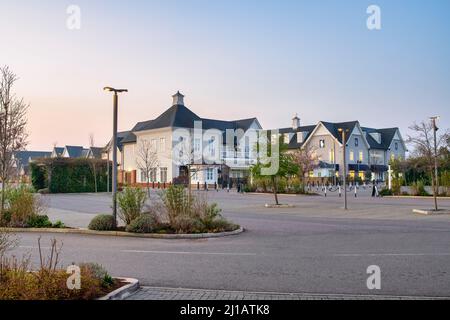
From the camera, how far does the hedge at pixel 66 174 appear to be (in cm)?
4600

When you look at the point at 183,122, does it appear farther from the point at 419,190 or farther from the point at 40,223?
the point at 40,223

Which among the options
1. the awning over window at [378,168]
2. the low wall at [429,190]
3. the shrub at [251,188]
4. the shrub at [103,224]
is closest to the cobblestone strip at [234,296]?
the shrub at [103,224]

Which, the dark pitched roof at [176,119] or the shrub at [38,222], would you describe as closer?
the shrub at [38,222]

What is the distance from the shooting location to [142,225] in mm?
13820

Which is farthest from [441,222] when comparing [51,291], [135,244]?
[51,291]

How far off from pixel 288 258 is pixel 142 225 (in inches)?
227

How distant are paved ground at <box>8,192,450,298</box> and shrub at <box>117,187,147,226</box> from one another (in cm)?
172

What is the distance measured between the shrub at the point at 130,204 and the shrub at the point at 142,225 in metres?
0.84

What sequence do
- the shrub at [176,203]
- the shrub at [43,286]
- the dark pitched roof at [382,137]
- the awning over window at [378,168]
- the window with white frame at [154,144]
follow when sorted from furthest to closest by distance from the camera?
the dark pitched roof at [382,137] → the awning over window at [378,168] → the window with white frame at [154,144] → the shrub at [176,203] → the shrub at [43,286]

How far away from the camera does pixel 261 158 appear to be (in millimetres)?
28250

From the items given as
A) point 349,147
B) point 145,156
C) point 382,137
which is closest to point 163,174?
point 145,156

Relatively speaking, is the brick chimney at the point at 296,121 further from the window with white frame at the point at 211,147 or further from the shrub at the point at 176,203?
the shrub at the point at 176,203
